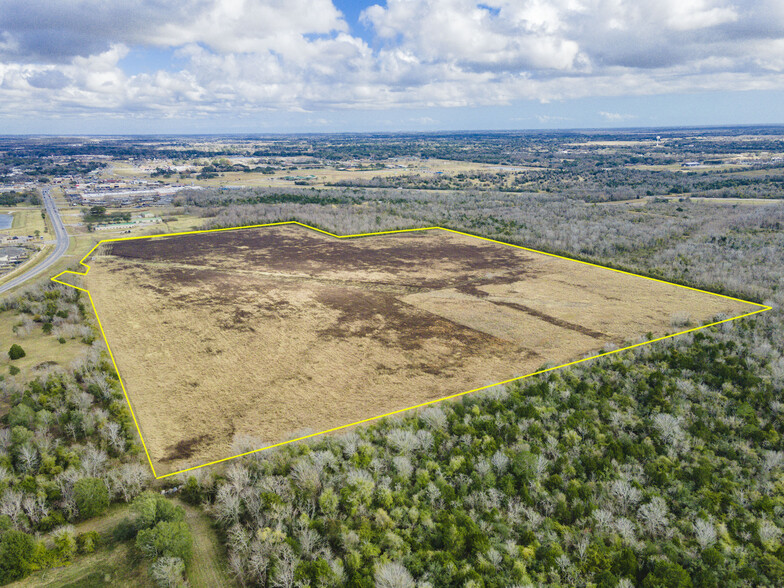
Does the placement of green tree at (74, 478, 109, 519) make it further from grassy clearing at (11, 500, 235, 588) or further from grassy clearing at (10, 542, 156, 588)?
grassy clearing at (10, 542, 156, 588)

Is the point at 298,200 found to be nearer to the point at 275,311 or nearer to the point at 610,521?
the point at 275,311

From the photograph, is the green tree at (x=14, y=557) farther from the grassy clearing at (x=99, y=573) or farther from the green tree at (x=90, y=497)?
the green tree at (x=90, y=497)

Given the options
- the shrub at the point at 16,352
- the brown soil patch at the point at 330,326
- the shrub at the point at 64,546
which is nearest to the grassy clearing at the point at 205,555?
the brown soil patch at the point at 330,326

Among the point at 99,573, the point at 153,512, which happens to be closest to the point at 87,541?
the point at 99,573

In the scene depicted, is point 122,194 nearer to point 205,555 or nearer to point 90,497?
point 90,497

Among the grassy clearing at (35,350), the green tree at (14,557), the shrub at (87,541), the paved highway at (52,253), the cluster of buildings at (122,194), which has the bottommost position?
the shrub at (87,541)

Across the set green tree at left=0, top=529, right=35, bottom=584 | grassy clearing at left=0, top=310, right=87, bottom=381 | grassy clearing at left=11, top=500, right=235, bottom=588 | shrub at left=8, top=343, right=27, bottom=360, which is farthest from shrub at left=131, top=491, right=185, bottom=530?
shrub at left=8, top=343, right=27, bottom=360
